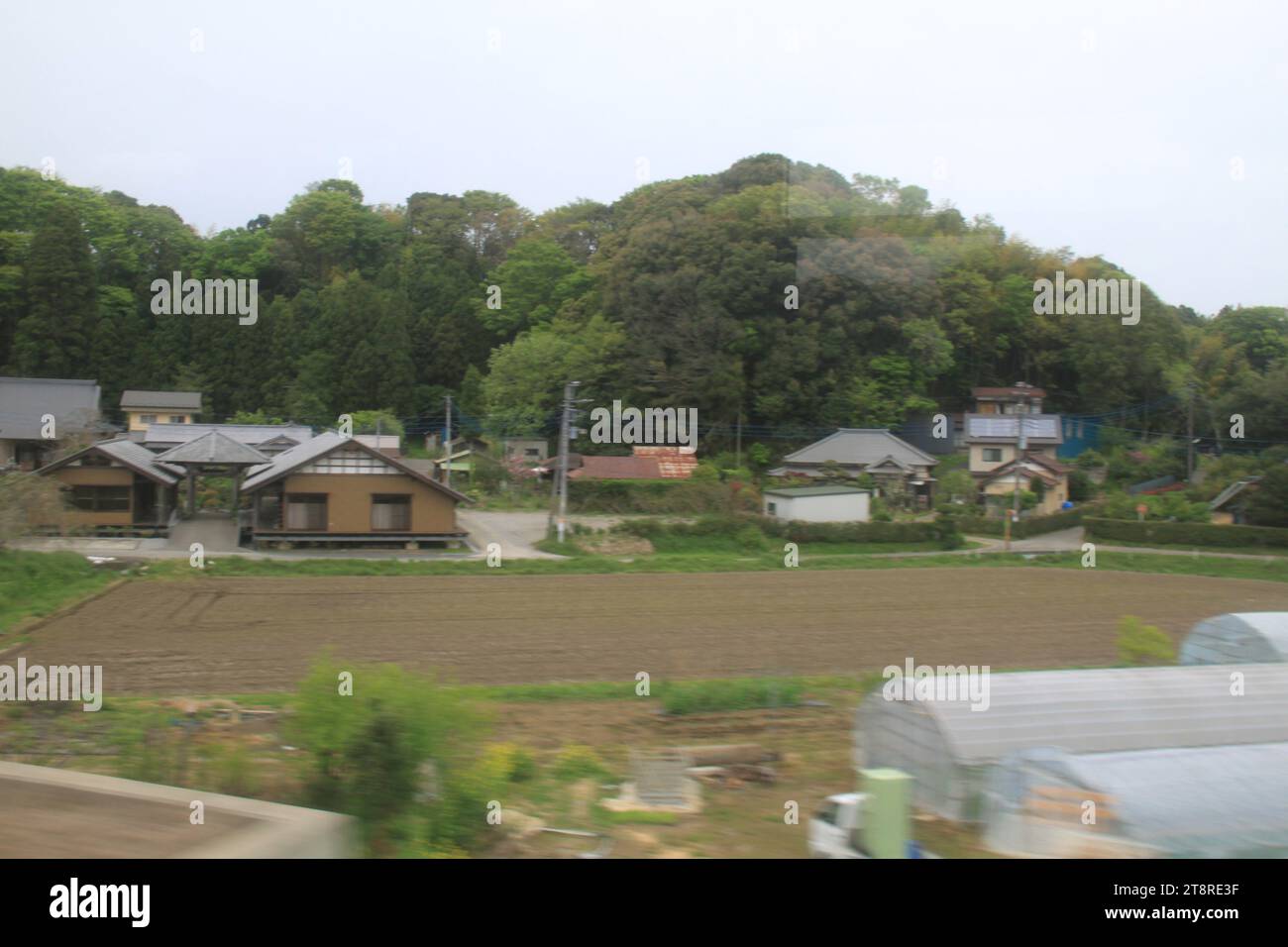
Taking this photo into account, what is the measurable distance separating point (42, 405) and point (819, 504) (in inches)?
945

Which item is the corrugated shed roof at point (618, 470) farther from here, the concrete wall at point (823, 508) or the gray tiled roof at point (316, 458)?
the gray tiled roof at point (316, 458)

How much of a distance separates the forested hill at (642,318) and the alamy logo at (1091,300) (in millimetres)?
596

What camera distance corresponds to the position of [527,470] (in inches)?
1172

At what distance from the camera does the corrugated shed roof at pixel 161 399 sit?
106 ft

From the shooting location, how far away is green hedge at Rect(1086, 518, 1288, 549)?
21844 mm

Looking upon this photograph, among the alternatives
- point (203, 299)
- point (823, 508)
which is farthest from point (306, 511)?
point (203, 299)

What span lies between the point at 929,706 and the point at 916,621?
825 cm

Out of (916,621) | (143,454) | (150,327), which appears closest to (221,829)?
(916,621)

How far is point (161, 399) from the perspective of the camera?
3278 centimetres

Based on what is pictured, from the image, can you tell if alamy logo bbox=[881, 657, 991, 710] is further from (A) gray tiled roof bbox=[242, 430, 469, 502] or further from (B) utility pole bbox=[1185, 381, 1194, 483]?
(B) utility pole bbox=[1185, 381, 1194, 483]

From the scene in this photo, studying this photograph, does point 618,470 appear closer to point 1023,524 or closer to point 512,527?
point 512,527

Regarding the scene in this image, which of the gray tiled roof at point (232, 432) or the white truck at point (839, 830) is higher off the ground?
the gray tiled roof at point (232, 432)

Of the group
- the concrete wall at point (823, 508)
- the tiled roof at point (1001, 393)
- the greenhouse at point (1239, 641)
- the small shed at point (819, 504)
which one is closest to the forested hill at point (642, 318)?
the tiled roof at point (1001, 393)

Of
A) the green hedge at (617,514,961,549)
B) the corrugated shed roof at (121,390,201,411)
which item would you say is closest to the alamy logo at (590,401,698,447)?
the green hedge at (617,514,961,549)
